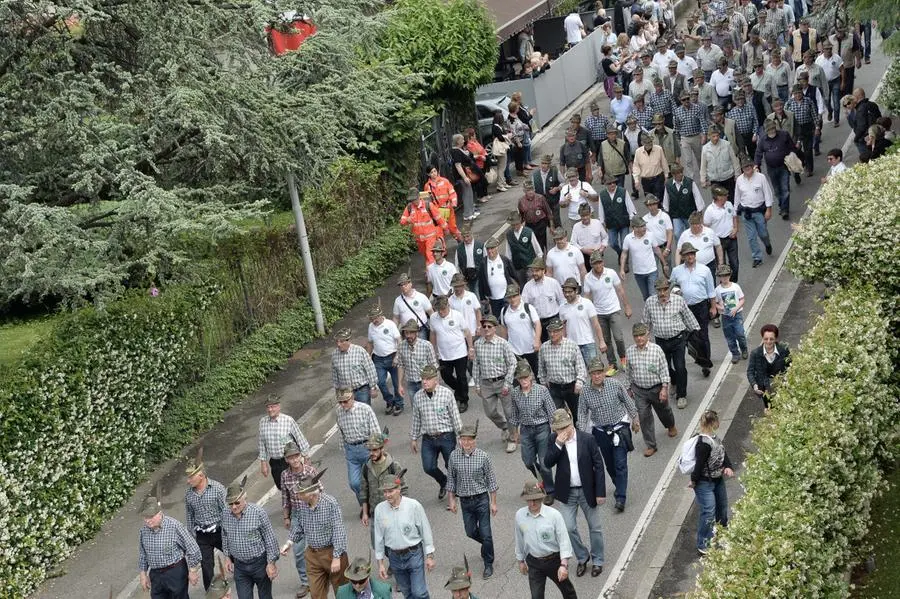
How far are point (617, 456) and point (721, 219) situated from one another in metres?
5.68

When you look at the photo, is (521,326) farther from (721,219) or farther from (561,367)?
(721,219)

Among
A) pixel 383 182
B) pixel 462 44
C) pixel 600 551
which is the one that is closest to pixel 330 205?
pixel 383 182

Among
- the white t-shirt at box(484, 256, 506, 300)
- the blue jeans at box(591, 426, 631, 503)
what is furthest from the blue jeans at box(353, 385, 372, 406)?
the blue jeans at box(591, 426, 631, 503)

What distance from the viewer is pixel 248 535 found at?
13023 mm

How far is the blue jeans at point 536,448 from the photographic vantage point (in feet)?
47.8

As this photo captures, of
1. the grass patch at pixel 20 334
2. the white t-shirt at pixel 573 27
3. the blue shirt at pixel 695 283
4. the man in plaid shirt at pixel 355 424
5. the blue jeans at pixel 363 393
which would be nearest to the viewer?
the man in plaid shirt at pixel 355 424

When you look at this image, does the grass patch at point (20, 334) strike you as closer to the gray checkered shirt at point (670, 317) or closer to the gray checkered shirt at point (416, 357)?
the gray checkered shirt at point (416, 357)

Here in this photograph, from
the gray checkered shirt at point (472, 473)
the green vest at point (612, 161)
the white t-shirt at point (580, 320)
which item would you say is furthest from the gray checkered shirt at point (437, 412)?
the green vest at point (612, 161)

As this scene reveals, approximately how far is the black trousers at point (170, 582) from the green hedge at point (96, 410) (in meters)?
2.20

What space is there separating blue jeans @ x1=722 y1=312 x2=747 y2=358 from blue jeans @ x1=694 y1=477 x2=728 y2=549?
3.93 metres

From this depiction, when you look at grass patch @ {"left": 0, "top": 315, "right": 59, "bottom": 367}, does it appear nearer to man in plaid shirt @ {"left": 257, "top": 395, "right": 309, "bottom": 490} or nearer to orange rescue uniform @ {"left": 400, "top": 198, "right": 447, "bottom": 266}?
man in plaid shirt @ {"left": 257, "top": 395, "right": 309, "bottom": 490}

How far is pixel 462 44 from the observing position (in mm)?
25656

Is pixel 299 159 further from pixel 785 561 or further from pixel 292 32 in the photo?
pixel 785 561

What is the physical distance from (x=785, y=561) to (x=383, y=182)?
566 inches
